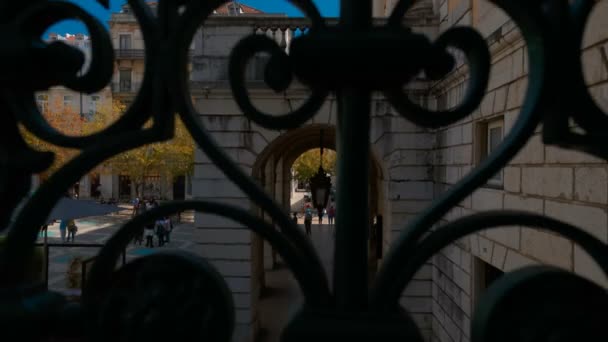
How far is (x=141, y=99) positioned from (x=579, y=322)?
1088 mm

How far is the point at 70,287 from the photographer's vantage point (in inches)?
422

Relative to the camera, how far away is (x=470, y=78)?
100cm

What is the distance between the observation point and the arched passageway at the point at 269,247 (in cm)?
1046

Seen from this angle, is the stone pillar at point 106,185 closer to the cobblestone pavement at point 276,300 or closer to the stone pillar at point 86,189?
the stone pillar at point 86,189

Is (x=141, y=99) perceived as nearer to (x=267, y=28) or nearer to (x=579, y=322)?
(x=579, y=322)

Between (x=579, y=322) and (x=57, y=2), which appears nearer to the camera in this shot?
(x=579, y=322)

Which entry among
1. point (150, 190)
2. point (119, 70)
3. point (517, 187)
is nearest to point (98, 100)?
point (119, 70)

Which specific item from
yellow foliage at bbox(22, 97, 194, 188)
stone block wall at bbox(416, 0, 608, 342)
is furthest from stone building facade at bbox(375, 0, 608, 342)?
yellow foliage at bbox(22, 97, 194, 188)

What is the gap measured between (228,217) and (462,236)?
1.69 ft

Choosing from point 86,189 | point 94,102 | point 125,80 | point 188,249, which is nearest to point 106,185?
point 86,189

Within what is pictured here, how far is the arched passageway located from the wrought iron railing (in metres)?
6.06

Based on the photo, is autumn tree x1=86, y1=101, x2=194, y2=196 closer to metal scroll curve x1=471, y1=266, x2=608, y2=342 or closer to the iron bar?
the iron bar

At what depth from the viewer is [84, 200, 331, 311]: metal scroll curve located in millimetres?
952

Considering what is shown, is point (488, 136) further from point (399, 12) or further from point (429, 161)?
point (399, 12)
